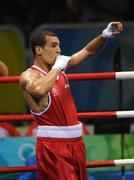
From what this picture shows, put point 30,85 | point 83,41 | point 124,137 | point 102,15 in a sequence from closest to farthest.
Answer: point 30,85 < point 124,137 < point 83,41 < point 102,15

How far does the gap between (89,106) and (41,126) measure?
367 centimetres

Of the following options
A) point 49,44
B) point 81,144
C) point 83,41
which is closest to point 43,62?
point 49,44

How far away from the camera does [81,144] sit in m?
5.58

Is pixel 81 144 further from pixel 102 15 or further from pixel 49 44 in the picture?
pixel 102 15

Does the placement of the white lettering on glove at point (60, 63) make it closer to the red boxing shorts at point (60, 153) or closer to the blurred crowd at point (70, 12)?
the red boxing shorts at point (60, 153)

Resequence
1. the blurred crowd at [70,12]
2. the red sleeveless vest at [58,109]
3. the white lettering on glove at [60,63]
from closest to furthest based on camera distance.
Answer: the white lettering on glove at [60,63]
the red sleeveless vest at [58,109]
the blurred crowd at [70,12]

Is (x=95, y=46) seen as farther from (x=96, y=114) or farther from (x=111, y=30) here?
(x=96, y=114)

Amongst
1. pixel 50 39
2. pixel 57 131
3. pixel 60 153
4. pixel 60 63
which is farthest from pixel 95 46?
pixel 60 153

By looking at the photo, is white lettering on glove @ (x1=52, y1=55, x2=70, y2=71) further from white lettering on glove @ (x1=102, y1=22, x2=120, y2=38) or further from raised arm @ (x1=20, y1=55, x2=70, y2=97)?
white lettering on glove @ (x1=102, y1=22, x2=120, y2=38)

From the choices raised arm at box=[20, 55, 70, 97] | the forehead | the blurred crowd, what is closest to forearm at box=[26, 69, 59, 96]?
raised arm at box=[20, 55, 70, 97]

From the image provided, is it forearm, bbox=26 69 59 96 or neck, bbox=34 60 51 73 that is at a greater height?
neck, bbox=34 60 51 73

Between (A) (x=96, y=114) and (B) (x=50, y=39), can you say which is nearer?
(B) (x=50, y=39)

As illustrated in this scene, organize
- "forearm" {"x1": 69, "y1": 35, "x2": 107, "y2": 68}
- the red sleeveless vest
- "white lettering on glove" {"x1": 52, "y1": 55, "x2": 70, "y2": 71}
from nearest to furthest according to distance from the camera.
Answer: "white lettering on glove" {"x1": 52, "y1": 55, "x2": 70, "y2": 71} → the red sleeveless vest → "forearm" {"x1": 69, "y1": 35, "x2": 107, "y2": 68}

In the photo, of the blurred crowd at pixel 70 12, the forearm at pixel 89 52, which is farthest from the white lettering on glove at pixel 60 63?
the blurred crowd at pixel 70 12
